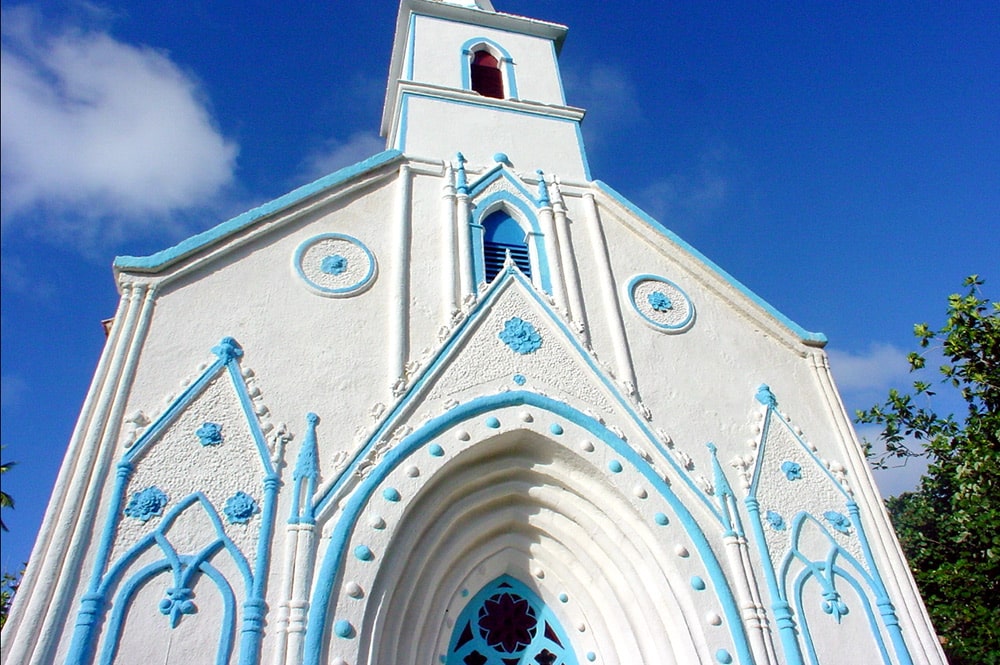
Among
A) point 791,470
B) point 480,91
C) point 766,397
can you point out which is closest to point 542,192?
point 480,91

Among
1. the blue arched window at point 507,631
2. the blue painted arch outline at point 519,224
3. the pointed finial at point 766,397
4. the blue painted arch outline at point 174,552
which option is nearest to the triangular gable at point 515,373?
the blue painted arch outline at point 519,224

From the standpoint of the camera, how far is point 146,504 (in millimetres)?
6605

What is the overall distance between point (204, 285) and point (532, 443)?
12.7ft

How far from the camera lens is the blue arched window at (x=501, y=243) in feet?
32.4

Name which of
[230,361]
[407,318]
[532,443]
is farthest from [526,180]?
[230,361]

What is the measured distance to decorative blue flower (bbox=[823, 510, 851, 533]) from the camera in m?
8.68

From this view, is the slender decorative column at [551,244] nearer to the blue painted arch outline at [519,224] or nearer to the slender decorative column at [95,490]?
the blue painted arch outline at [519,224]

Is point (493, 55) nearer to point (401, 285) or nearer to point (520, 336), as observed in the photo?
point (401, 285)

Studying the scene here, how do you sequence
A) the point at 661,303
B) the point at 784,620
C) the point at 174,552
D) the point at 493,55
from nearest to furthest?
the point at 174,552
the point at 784,620
the point at 661,303
the point at 493,55

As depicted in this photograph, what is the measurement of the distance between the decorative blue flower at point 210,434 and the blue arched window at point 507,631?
2.99 meters

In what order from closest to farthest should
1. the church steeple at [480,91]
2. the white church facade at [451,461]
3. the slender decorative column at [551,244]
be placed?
1. the white church facade at [451,461]
2. the slender decorative column at [551,244]
3. the church steeple at [480,91]

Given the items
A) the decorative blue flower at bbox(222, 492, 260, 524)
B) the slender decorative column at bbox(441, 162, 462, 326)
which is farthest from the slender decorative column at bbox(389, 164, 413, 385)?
the decorative blue flower at bbox(222, 492, 260, 524)

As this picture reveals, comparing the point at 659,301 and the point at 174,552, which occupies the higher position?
the point at 659,301

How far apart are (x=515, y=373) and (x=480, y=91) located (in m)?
6.40
